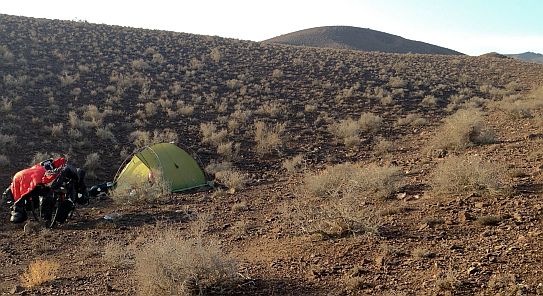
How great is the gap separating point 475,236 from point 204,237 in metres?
4.30

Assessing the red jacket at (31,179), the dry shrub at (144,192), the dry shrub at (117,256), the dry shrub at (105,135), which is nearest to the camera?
the dry shrub at (117,256)

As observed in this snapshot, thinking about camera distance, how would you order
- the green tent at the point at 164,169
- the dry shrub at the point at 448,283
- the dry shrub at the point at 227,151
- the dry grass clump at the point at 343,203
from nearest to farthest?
the dry shrub at the point at 448,283, the dry grass clump at the point at 343,203, the green tent at the point at 164,169, the dry shrub at the point at 227,151

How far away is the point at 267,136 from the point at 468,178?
30.3 feet

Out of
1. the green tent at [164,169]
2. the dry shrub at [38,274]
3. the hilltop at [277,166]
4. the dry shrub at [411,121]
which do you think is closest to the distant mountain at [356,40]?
the hilltop at [277,166]

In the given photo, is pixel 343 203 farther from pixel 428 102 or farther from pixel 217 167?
pixel 428 102

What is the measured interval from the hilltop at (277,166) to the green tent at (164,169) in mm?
781

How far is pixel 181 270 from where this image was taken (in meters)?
5.54

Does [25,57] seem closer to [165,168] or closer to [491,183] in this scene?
[165,168]

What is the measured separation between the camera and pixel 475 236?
651cm

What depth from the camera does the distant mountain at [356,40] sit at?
72.6 m

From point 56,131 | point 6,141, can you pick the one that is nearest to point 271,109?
point 56,131

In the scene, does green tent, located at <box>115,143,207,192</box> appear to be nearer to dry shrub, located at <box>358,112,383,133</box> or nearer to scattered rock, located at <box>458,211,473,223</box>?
scattered rock, located at <box>458,211,473,223</box>

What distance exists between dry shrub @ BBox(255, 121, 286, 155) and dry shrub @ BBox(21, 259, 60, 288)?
365 inches

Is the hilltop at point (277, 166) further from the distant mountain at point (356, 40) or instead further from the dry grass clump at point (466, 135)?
the distant mountain at point (356, 40)
